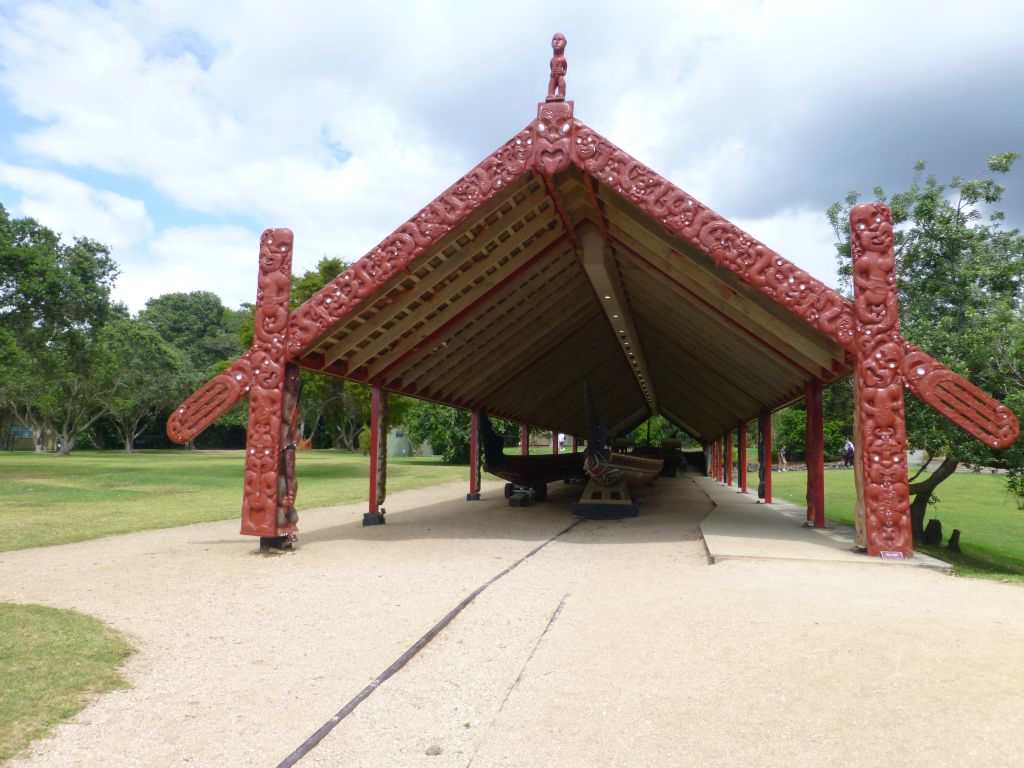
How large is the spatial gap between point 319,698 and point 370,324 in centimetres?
652

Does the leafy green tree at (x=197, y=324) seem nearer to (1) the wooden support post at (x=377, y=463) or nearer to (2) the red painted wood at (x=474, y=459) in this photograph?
(2) the red painted wood at (x=474, y=459)

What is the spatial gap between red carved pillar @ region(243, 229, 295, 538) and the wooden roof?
30 centimetres

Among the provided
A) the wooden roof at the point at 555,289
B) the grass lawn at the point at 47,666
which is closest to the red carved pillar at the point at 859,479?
the wooden roof at the point at 555,289

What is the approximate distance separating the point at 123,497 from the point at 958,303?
18.1 metres

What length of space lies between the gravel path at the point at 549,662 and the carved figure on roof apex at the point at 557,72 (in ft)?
18.5

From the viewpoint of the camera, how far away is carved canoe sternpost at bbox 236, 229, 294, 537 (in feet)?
28.1

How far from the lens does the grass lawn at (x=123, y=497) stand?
1101cm

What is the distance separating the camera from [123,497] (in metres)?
16.1

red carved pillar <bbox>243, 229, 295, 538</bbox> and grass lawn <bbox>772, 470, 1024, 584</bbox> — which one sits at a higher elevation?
red carved pillar <bbox>243, 229, 295, 538</bbox>

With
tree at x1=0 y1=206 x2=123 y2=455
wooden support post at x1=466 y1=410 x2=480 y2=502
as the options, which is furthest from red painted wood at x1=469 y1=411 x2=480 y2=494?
tree at x1=0 y1=206 x2=123 y2=455

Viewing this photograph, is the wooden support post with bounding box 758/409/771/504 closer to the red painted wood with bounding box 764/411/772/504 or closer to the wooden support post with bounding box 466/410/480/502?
the red painted wood with bounding box 764/411/772/504

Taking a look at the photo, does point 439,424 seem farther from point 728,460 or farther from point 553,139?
point 553,139

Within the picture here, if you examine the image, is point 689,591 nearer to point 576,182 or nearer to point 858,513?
point 858,513

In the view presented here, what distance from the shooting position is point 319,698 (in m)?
3.94
